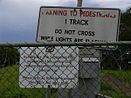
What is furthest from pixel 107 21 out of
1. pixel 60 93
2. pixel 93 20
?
pixel 60 93

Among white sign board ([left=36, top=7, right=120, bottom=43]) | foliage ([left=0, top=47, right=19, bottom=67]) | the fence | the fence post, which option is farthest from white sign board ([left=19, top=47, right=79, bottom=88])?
white sign board ([left=36, top=7, right=120, bottom=43])

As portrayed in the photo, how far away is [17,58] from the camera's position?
223 inches

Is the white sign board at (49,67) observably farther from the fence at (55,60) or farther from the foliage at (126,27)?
the foliage at (126,27)

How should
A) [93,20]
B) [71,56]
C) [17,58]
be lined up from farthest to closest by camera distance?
1. [93,20]
2. [17,58]
3. [71,56]

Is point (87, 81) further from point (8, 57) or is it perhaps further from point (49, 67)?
point (8, 57)

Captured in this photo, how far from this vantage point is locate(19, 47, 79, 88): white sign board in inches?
203

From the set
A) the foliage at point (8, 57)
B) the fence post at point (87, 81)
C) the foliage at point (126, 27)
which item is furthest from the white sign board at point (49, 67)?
the foliage at point (126, 27)

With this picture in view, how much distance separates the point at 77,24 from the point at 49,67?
941mm

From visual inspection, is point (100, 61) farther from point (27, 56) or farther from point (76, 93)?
point (27, 56)

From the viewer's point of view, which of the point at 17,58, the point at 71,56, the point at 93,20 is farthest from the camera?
the point at 93,20

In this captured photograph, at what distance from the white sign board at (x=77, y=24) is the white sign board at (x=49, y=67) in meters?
0.75

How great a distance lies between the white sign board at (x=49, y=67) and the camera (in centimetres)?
516

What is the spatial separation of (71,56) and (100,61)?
834 mm

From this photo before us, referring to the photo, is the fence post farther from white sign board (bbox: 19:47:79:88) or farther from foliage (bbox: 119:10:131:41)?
foliage (bbox: 119:10:131:41)
